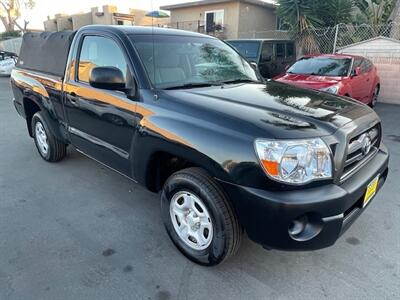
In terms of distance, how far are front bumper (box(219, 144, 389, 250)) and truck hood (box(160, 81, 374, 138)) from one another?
37 cm

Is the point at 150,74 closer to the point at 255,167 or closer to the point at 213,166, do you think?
the point at 213,166

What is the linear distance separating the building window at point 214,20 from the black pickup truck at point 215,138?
54.5 ft

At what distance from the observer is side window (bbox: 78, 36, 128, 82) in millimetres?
2980

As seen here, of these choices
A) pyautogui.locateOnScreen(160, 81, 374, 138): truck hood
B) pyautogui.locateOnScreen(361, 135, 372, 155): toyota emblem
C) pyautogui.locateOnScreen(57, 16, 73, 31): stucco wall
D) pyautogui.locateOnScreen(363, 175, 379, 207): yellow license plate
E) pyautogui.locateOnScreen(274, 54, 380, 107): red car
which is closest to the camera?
pyautogui.locateOnScreen(160, 81, 374, 138): truck hood

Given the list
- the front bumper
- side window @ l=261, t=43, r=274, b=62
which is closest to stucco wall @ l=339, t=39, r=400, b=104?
side window @ l=261, t=43, r=274, b=62

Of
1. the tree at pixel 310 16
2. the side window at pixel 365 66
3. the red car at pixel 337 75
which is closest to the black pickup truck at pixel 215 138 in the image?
the red car at pixel 337 75

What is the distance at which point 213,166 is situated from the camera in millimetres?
2164

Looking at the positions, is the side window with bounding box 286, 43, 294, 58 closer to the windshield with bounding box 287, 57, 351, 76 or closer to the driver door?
the driver door

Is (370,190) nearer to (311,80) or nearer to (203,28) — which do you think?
(311,80)

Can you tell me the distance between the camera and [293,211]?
76.8 inches

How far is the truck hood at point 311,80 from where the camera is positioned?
6.88m

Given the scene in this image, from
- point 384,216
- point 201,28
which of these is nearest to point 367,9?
point 201,28

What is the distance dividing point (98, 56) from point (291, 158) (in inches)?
89.7

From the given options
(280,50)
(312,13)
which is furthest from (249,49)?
(312,13)
